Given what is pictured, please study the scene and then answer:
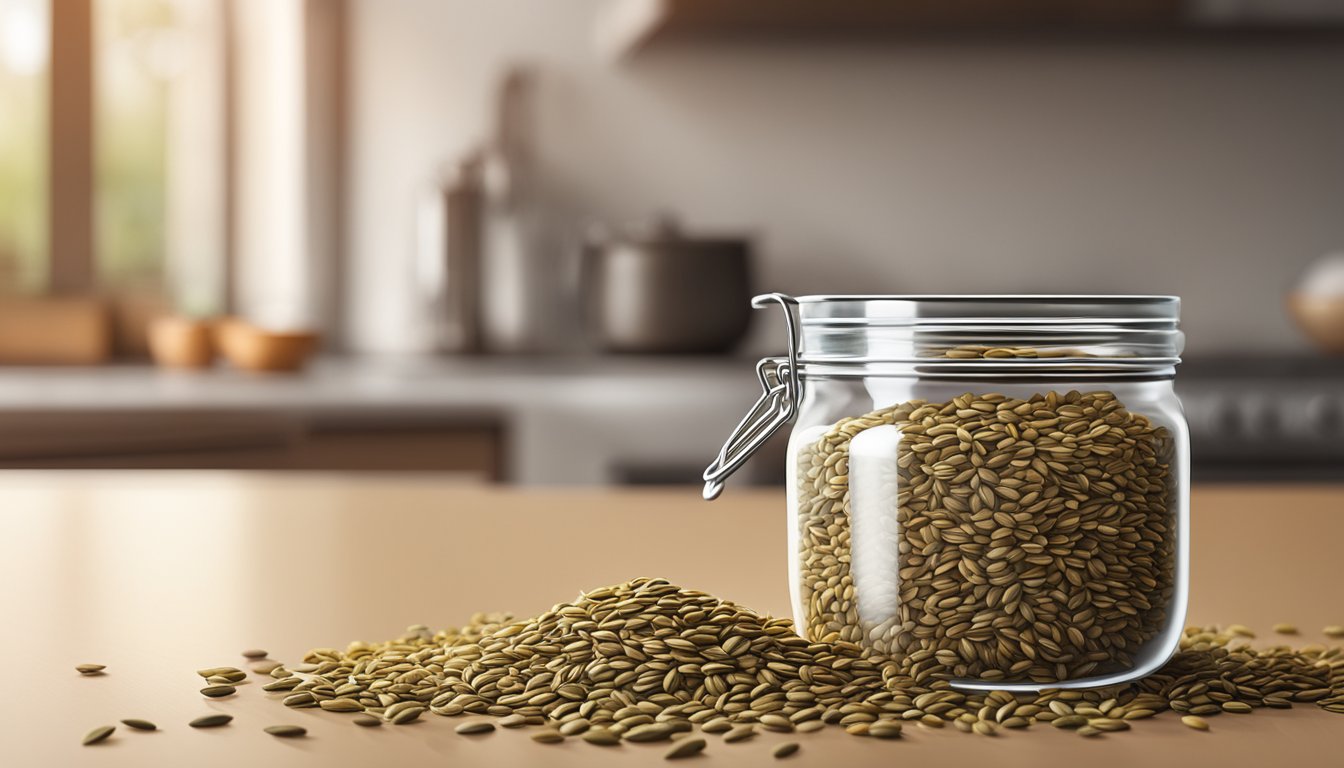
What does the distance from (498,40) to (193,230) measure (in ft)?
2.62

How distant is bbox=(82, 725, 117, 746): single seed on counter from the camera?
523 millimetres

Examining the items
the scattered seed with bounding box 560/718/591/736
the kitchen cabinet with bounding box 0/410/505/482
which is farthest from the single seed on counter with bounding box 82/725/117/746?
the kitchen cabinet with bounding box 0/410/505/482

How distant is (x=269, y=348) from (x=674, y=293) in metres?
0.77

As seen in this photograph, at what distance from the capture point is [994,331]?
58 centimetres

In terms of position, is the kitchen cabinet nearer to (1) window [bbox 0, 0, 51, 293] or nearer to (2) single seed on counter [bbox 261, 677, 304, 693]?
(1) window [bbox 0, 0, 51, 293]

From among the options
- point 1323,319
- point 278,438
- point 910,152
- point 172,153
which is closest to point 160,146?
point 172,153

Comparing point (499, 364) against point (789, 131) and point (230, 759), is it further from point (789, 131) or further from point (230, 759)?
point (230, 759)

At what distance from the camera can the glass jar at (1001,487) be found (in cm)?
57

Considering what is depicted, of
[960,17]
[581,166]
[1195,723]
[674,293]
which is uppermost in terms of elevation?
[960,17]

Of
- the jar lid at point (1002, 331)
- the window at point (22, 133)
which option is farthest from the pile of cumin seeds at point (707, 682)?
the window at point (22, 133)

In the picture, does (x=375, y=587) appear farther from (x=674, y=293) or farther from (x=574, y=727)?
(x=674, y=293)

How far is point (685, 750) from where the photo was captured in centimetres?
51

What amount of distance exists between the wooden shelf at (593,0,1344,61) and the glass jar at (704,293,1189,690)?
2209 mm

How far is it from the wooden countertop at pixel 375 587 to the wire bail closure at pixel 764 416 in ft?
0.45
